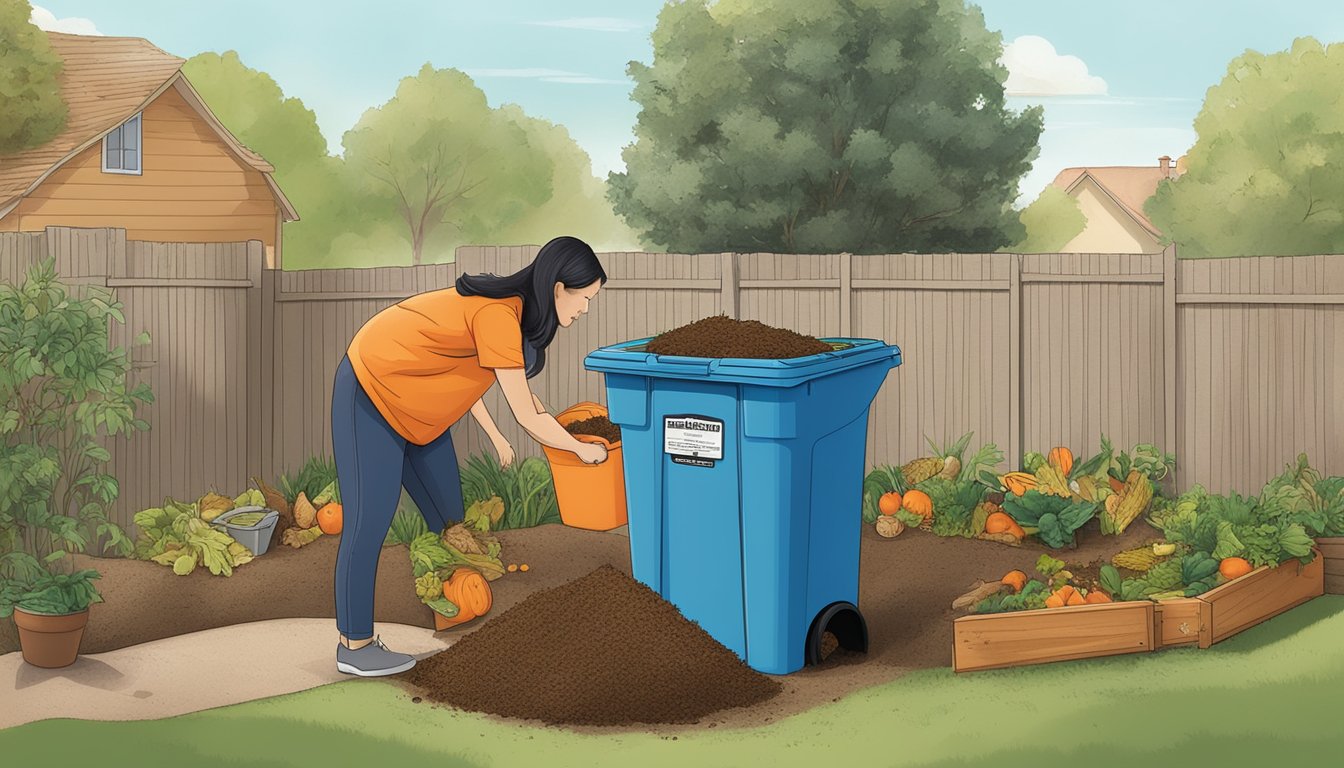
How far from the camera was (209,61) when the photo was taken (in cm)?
2966

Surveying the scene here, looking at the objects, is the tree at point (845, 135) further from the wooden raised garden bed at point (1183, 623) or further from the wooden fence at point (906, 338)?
the wooden raised garden bed at point (1183, 623)

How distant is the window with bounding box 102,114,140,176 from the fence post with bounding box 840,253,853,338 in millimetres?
12140

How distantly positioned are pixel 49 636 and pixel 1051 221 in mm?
29628

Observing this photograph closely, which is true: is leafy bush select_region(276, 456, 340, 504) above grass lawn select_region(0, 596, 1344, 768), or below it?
above

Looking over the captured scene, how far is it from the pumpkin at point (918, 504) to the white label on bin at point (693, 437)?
2499 mm

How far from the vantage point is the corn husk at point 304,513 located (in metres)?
8.09

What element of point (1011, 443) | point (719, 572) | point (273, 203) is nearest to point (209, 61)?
Result: point (273, 203)

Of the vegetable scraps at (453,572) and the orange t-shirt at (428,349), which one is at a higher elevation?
the orange t-shirt at (428,349)

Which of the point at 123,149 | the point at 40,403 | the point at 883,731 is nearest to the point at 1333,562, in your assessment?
the point at 883,731

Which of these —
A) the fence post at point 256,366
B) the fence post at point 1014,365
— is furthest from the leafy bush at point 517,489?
the fence post at point 1014,365

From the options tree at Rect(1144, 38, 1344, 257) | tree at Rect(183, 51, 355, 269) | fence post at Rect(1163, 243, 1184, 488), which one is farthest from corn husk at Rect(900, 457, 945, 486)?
tree at Rect(183, 51, 355, 269)

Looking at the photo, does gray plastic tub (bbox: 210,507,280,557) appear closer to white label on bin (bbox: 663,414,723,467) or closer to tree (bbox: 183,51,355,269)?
white label on bin (bbox: 663,414,723,467)

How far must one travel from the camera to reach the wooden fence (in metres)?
8.11

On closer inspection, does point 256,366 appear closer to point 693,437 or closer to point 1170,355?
point 693,437
